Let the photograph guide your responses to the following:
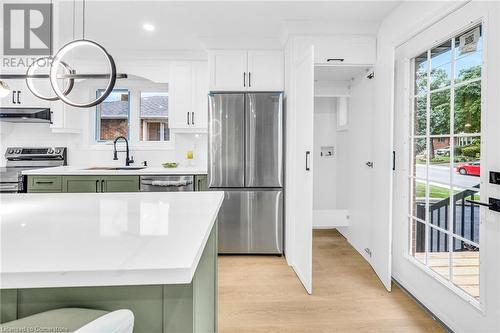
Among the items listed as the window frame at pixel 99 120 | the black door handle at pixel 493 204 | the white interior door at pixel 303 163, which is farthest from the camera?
the window frame at pixel 99 120

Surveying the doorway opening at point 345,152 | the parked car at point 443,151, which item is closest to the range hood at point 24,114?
the doorway opening at point 345,152

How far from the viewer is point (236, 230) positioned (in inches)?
133

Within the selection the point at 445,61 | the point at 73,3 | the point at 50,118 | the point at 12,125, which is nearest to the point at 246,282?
the point at 445,61

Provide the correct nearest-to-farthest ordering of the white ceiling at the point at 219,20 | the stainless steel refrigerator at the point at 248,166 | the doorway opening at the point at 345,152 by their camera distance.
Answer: the white ceiling at the point at 219,20 < the doorway opening at the point at 345,152 < the stainless steel refrigerator at the point at 248,166

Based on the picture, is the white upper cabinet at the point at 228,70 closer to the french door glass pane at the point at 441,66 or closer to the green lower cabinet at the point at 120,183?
the green lower cabinet at the point at 120,183

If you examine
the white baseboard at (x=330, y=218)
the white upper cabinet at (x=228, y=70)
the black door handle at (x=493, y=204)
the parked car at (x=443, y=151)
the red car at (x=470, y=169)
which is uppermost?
the white upper cabinet at (x=228, y=70)

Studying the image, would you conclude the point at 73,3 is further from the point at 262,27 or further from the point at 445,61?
the point at 445,61

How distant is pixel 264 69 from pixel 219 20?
0.77m

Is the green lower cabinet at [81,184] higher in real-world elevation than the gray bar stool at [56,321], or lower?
higher

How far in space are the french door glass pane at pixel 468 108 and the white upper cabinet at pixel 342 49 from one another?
1.29m

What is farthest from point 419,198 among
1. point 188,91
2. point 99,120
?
point 99,120

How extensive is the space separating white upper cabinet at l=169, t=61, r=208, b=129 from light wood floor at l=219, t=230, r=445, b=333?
1875 millimetres

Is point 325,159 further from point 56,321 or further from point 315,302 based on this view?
point 56,321

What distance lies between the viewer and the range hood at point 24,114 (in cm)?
358
